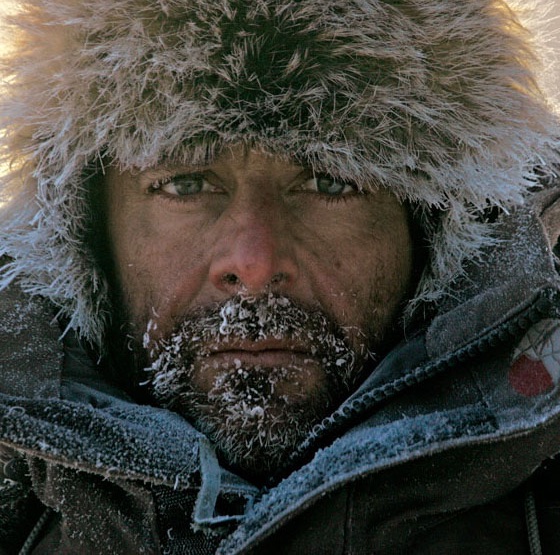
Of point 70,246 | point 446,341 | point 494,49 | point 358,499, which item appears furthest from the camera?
point 70,246

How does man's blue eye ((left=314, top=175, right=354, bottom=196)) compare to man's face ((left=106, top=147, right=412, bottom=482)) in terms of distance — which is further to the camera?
man's blue eye ((left=314, top=175, right=354, bottom=196))

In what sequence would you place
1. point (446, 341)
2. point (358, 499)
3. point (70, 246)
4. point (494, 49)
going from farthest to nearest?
point (70, 246) < point (494, 49) < point (446, 341) < point (358, 499)

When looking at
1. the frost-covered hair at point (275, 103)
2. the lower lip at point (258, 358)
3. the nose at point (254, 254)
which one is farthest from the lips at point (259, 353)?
the frost-covered hair at point (275, 103)

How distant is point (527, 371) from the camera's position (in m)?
1.29

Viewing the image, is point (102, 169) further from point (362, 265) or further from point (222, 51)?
point (362, 265)

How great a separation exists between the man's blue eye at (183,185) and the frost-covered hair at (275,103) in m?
0.09

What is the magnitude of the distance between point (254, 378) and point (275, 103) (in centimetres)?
56

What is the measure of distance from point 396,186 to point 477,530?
2.40 ft

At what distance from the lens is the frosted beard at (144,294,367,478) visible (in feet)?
4.97

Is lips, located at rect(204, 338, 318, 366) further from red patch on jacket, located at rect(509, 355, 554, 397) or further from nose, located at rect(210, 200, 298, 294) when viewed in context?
red patch on jacket, located at rect(509, 355, 554, 397)

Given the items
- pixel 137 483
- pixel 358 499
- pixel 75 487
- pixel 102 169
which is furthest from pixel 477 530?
pixel 102 169

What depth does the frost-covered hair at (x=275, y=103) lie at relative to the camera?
1469mm

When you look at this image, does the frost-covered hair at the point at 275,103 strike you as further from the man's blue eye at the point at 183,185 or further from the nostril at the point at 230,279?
the nostril at the point at 230,279

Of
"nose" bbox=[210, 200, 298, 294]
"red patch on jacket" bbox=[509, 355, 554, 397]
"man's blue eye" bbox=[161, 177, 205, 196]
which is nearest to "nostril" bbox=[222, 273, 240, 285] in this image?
"nose" bbox=[210, 200, 298, 294]
